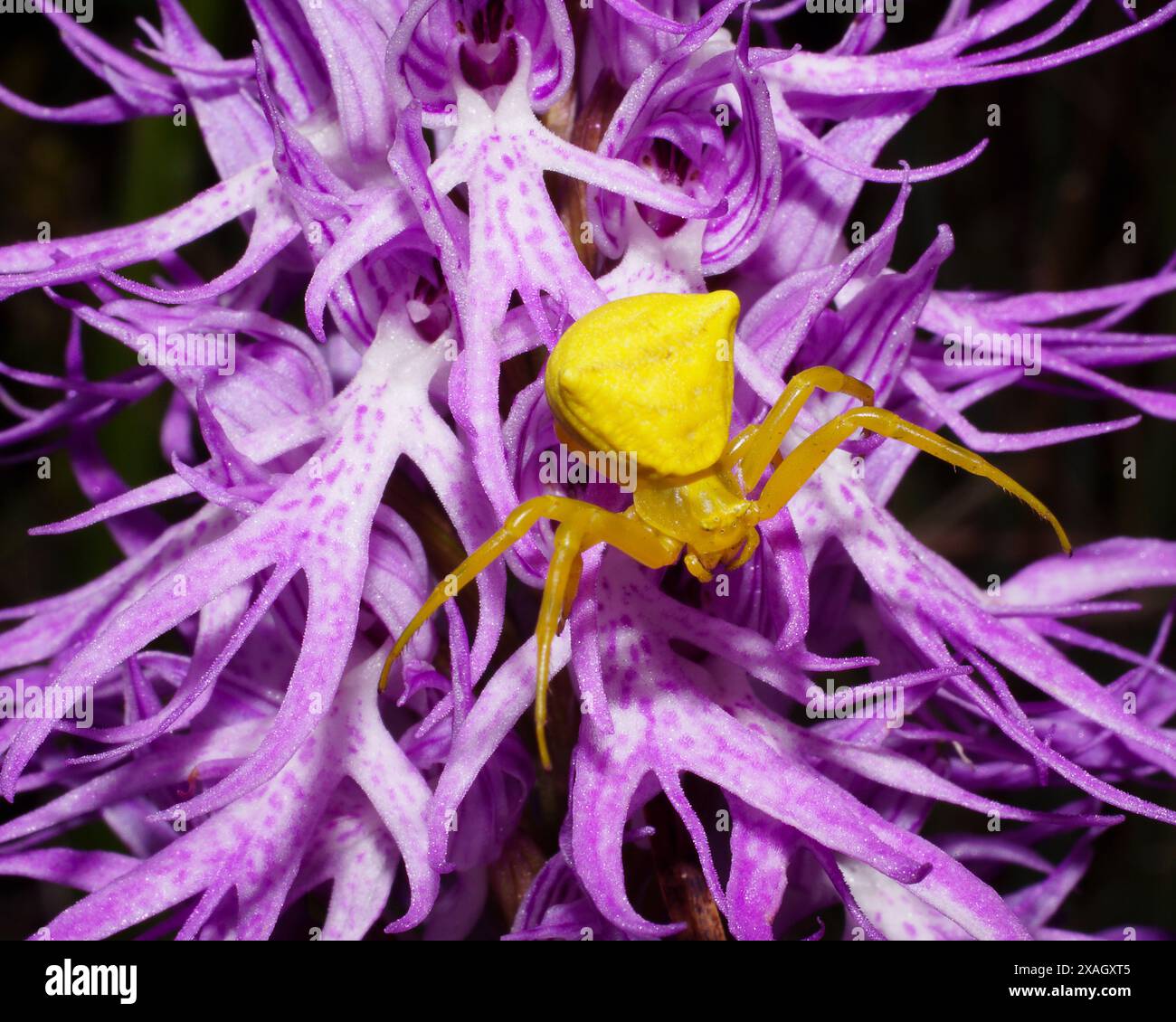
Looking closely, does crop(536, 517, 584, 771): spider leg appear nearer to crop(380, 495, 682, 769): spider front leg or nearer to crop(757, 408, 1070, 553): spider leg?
crop(380, 495, 682, 769): spider front leg

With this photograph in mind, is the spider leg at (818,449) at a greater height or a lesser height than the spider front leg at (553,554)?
greater

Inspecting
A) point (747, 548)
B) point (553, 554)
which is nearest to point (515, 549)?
point (553, 554)

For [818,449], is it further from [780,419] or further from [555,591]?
[555,591]

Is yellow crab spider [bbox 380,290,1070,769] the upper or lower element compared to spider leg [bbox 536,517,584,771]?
upper

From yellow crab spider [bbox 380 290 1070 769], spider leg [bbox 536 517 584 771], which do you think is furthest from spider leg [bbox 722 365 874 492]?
spider leg [bbox 536 517 584 771]

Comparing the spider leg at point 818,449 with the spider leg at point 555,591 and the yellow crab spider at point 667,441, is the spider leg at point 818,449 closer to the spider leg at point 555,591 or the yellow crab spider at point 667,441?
the yellow crab spider at point 667,441

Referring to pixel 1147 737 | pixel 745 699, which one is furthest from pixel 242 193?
pixel 1147 737

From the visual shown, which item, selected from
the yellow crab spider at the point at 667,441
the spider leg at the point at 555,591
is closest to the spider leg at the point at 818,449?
the yellow crab spider at the point at 667,441

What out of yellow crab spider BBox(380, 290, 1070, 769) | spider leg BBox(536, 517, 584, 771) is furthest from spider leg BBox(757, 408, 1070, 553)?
spider leg BBox(536, 517, 584, 771)
